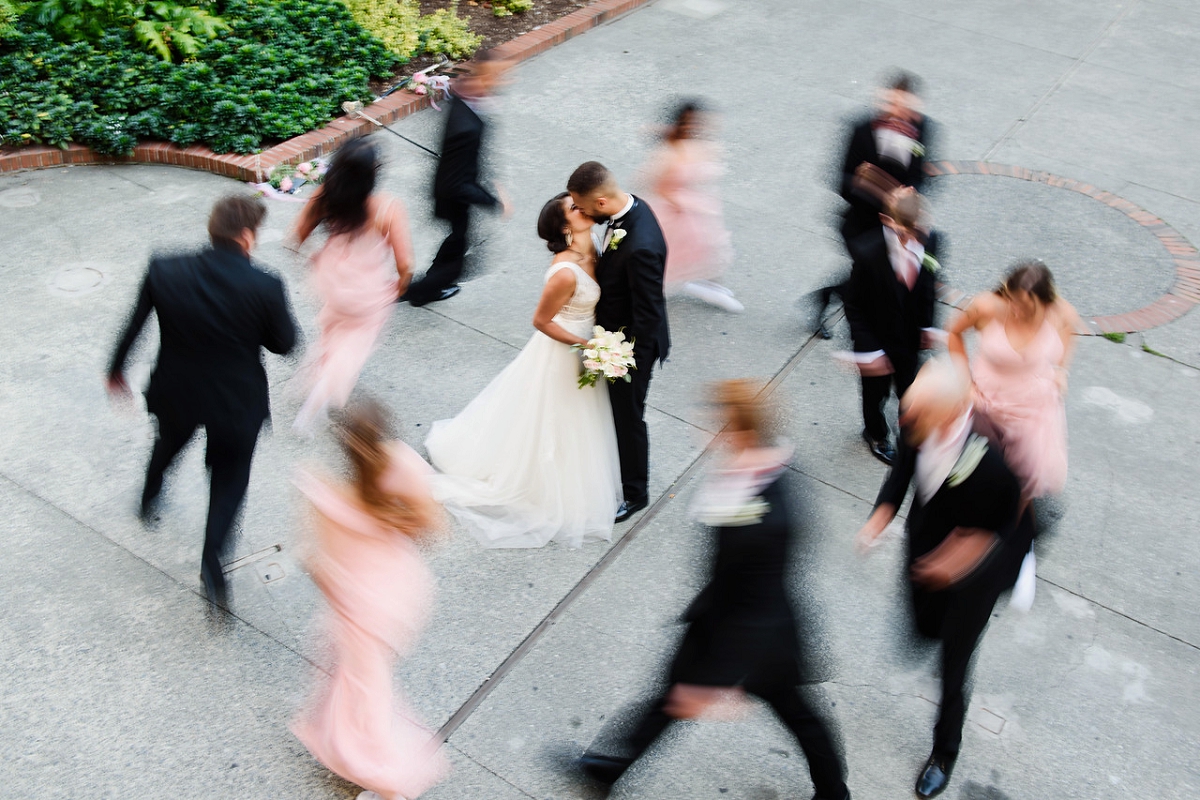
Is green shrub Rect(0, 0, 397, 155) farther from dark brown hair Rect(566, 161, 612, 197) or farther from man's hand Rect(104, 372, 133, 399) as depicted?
dark brown hair Rect(566, 161, 612, 197)

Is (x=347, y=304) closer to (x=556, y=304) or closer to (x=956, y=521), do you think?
(x=556, y=304)

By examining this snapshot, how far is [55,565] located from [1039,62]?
990cm

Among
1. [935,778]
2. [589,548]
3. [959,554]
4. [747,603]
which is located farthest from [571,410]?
[935,778]

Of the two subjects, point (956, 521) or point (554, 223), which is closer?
point (956, 521)

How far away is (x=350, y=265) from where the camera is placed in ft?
17.1

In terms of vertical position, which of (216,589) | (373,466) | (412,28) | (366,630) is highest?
(373,466)

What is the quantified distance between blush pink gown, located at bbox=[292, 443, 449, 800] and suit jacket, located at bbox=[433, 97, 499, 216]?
285cm

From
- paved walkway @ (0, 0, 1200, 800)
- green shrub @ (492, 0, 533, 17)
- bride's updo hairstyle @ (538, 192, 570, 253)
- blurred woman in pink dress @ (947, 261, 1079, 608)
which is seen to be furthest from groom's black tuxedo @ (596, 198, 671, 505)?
green shrub @ (492, 0, 533, 17)

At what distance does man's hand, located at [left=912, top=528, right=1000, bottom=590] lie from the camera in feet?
12.2

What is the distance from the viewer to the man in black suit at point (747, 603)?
3.30 metres

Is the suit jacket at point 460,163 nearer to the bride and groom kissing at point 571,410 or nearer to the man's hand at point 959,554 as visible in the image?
the bride and groom kissing at point 571,410

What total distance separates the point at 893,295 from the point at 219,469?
3.24m

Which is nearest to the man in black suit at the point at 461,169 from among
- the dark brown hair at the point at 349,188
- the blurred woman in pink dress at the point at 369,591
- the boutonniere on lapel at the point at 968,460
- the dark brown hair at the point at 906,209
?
the dark brown hair at the point at 349,188

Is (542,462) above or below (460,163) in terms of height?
below
